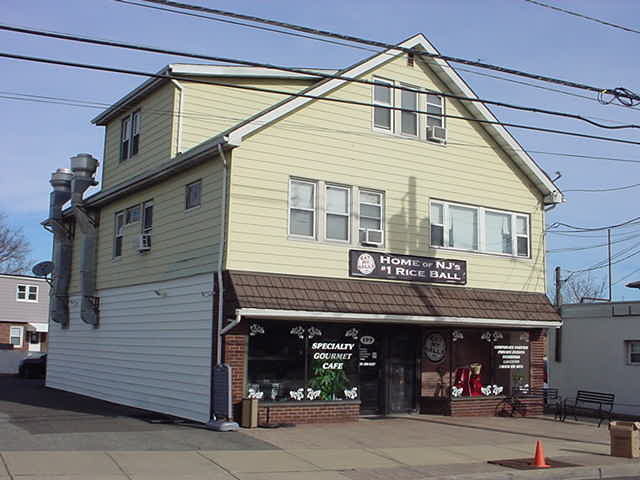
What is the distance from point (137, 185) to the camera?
67.6ft

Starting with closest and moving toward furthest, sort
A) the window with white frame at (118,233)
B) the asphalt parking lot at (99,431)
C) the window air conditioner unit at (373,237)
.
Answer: the asphalt parking lot at (99,431)
the window air conditioner unit at (373,237)
the window with white frame at (118,233)

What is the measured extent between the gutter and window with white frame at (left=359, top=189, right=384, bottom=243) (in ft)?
6.60

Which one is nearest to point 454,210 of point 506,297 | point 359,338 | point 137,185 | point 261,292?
point 506,297

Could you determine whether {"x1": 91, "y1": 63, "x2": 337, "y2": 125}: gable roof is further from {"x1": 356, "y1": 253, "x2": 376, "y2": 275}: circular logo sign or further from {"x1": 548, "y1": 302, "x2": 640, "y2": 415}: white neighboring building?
{"x1": 548, "y1": 302, "x2": 640, "y2": 415}: white neighboring building

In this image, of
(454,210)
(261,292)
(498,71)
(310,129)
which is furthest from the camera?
(454,210)

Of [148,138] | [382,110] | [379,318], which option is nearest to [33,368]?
[148,138]

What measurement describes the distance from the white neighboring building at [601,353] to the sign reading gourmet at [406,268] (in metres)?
6.80

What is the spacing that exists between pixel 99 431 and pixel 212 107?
987cm

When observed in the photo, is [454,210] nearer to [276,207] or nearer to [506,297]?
[506,297]

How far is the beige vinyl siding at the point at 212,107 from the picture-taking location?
20.9 meters

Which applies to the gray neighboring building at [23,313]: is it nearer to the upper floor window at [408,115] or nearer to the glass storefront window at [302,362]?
the glass storefront window at [302,362]

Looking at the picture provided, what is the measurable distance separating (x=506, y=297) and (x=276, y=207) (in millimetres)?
7047

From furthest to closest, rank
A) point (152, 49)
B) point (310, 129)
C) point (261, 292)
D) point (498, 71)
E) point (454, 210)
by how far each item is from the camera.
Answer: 1. point (454, 210)
2. point (310, 129)
3. point (261, 292)
4. point (498, 71)
5. point (152, 49)

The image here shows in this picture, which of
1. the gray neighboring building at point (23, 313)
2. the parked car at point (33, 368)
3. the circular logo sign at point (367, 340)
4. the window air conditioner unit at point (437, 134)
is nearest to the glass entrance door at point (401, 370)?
the circular logo sign at point (367, 340)
